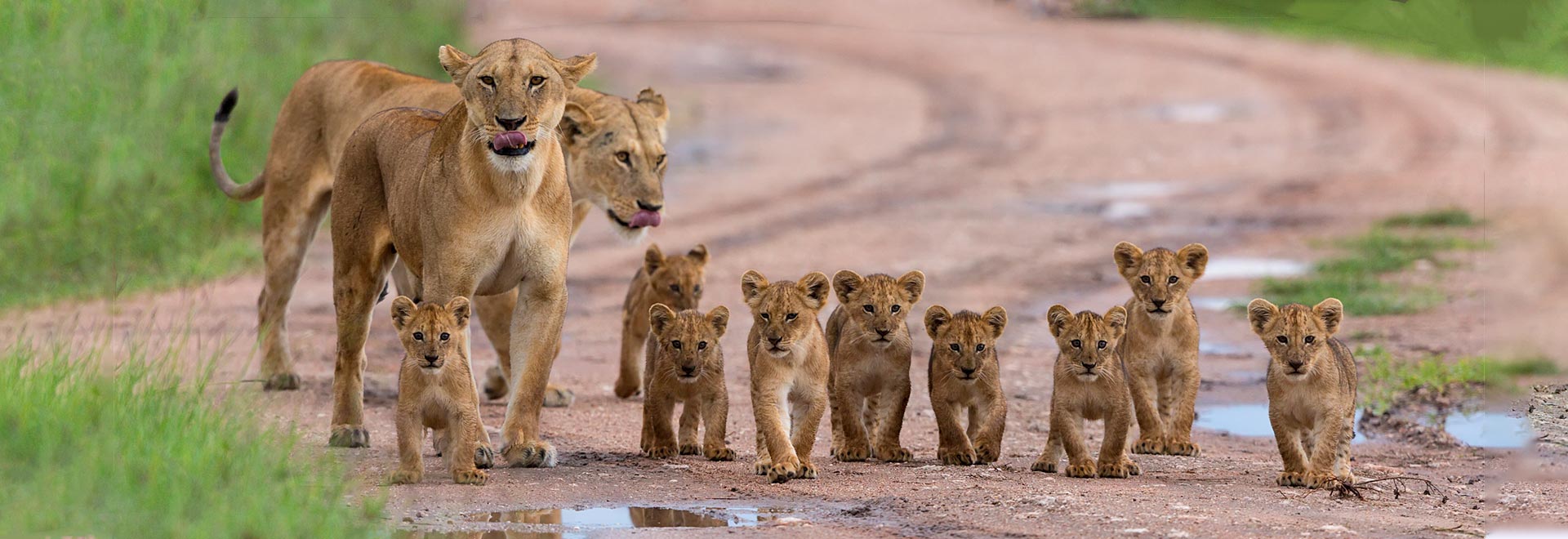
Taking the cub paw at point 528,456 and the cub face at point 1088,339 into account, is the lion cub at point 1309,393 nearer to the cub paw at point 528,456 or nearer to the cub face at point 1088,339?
the cub face at point 1088,339

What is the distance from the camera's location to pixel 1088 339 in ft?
24.6

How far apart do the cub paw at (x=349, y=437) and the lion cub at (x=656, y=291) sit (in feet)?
5.31

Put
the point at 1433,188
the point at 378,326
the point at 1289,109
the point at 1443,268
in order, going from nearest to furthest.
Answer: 1. the point at 378,326
2. the point at 1443,268
3. the point at 1433,188
4. the point at 1289,109

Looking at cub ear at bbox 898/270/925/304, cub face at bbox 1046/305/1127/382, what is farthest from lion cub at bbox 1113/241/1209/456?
cub ear at bbox 898/270/925/304

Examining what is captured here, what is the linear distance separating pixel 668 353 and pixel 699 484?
0.70m

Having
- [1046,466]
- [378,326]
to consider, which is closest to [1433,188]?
[378,326]

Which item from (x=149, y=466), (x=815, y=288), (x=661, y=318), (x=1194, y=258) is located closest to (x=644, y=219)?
(x=661, y=318)

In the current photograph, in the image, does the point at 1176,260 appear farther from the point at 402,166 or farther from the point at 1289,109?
the point at 1289,109

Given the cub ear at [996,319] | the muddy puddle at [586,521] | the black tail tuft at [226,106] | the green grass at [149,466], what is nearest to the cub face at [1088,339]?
the cub ear at [996,319]

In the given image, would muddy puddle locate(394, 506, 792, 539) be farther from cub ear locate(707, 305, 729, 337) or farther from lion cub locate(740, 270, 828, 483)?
cub ear locate(707, 305, 729, 337)

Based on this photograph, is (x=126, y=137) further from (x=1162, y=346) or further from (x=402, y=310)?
(x=1162, y=346)

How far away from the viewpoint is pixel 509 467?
759 cm

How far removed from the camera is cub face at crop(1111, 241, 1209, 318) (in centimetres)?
815

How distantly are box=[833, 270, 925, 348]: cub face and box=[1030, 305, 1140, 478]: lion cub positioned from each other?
563 mm
